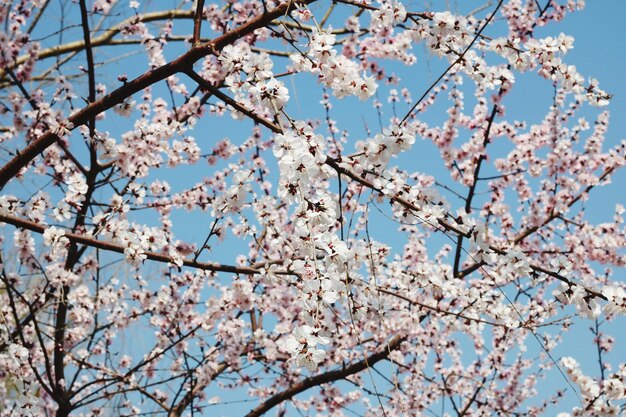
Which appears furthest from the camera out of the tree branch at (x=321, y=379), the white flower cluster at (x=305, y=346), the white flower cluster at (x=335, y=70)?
the tree branch at (x=321, y=379)

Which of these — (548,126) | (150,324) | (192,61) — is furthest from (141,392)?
(548,126)

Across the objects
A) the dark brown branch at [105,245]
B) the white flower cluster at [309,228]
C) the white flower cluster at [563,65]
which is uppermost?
the white flower cluster at [563,65]

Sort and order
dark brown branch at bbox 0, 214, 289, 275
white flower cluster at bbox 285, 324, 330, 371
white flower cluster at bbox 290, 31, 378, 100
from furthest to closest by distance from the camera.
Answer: dark brown branch at bbox 0, 214, 289, 275 < white flower cluster at bbox 290, 31, 378, 100 < white flower cluster at bbox 285, 324, 330, 371

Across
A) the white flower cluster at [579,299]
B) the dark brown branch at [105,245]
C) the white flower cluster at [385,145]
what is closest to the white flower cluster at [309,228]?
the white flower cluster at [385,145]

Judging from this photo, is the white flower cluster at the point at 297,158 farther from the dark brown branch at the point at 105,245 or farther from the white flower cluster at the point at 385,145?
the dark brown branch at the point at 105,245

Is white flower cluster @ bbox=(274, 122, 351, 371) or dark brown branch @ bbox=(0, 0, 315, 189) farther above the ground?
dark brown branch @ bbox=(0, 0, 315, 189)

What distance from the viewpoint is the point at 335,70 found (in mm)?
2836

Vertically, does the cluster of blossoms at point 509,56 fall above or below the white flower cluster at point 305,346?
above

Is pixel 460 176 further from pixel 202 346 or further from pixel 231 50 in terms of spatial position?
pixel 231 50

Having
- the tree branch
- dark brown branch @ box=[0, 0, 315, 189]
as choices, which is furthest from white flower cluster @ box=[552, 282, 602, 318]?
the tree branch

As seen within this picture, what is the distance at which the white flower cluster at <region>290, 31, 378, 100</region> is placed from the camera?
2787 millimetres

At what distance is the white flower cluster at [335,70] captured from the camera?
2.79m

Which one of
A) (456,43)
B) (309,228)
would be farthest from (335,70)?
(456,43)

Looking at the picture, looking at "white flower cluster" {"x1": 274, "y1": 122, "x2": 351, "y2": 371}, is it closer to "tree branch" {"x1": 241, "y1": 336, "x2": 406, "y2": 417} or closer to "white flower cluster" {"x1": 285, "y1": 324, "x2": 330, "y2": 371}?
"white flower cluster" {"x1": 285, "y1": 324, "x2": 330, "y2": 371}
